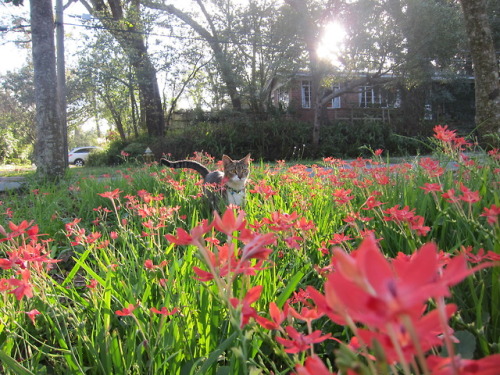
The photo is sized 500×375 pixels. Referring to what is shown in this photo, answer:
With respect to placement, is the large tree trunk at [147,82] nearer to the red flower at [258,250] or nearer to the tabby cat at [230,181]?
the tabby cat at [230,181]

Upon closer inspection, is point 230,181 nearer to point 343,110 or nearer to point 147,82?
point 147,82

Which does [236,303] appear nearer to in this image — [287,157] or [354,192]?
[354,192]

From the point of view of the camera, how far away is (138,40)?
17422 mm

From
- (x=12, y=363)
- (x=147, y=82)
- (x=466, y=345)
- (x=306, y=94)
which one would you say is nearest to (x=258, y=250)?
(x=466, y=345)

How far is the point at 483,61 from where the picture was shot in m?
5.16

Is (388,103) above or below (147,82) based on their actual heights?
below

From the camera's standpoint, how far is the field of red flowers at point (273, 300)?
0.90 feet

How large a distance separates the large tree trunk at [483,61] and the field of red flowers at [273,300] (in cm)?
310

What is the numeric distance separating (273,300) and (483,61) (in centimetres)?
554

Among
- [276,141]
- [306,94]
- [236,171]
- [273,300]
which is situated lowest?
[273,300]

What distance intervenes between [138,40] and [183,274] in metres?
18.4

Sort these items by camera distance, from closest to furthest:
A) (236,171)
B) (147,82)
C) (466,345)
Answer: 1. (466,345)
2. (236,171)
3. (147,82)

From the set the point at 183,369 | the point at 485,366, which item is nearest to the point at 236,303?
the point at 485,366

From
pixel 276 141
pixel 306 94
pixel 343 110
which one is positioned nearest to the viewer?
pixel 276 141
